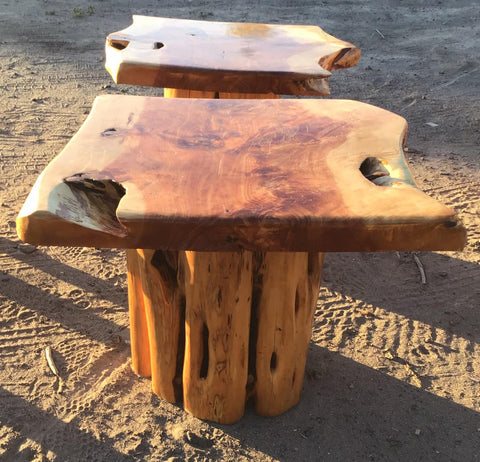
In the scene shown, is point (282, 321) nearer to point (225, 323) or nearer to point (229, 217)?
point (225, 323)

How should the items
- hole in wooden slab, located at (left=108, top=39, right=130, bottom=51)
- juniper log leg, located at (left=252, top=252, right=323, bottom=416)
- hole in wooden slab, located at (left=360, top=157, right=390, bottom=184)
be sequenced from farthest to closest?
hole in wooden slab, located at (left=108, top=39, right=130, bottom=51) < juniper log leg, located at (left=252, top=252, right=323, bottom=416) < hole in wooden slab, located at (left=360, top=157, right=390, bottom=184)

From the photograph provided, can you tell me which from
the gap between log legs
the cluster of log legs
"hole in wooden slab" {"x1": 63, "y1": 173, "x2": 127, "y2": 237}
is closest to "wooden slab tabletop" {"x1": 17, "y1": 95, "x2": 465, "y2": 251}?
"hole in wooden slab" {"x1": 63, "y1": 173, "x2": 127, "y2": 237}

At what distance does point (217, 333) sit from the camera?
5.36 feet

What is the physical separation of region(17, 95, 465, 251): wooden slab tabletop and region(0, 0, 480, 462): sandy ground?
83cm

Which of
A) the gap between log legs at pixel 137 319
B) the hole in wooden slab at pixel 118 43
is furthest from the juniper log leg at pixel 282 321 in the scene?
the hole in wooden slab at pixel 118 43

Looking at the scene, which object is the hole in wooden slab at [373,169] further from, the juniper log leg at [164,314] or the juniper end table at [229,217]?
the juniper log leg at [164,314]

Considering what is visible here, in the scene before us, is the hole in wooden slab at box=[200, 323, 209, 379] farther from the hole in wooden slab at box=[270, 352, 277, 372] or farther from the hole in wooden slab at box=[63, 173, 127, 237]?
the hole in wooden slab at box=[63, 173, 127, 237]

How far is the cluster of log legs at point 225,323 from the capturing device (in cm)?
157

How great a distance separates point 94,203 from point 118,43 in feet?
4.45

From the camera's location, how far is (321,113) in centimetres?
184

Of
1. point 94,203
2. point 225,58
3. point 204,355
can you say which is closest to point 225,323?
point 204,355

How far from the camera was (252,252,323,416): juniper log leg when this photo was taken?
1.60 metres

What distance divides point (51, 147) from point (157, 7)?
362cm

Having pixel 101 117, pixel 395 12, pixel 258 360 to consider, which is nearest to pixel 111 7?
pixel 395 12
